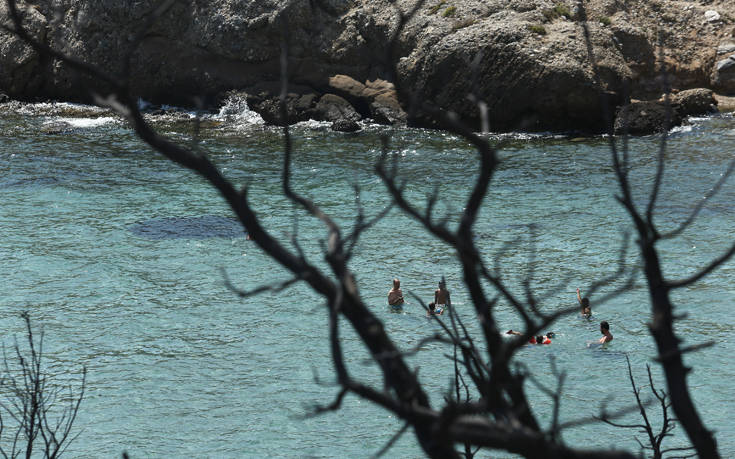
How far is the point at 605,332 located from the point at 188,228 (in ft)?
45.2

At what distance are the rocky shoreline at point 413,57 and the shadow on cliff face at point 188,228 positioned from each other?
1105cm

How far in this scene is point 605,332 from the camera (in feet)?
60.0

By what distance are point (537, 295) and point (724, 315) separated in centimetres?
408

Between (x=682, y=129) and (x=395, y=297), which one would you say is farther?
(x=682, y=129)

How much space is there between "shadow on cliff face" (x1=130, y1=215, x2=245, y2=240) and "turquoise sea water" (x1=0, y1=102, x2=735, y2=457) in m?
0.11

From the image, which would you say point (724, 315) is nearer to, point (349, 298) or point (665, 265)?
point (665, 265)

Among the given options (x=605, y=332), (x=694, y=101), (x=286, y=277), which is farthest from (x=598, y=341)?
(x=694, y=101)

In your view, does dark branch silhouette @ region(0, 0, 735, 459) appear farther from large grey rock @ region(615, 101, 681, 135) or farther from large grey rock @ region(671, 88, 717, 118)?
large grey rock @ region(671, 88, 717, 118)

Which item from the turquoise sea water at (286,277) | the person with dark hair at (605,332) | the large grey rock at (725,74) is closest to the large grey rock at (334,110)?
the turquoise sea water at (286,277)

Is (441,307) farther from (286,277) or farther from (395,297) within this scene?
(286,277)

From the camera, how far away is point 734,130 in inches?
1483

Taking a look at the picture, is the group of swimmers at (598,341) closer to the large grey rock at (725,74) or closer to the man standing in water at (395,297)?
the man standing in water at (395,297)

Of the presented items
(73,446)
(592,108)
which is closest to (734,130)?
(592,108)

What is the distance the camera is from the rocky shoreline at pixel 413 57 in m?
41.0
